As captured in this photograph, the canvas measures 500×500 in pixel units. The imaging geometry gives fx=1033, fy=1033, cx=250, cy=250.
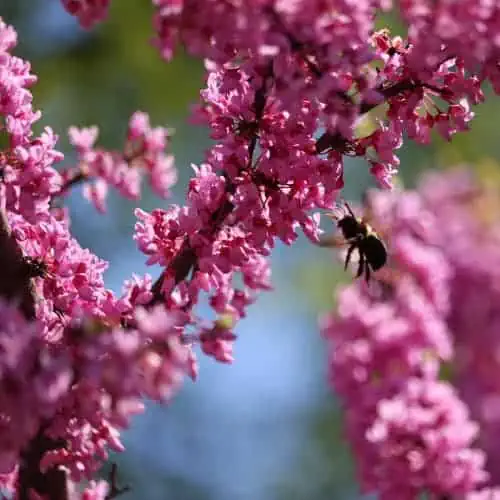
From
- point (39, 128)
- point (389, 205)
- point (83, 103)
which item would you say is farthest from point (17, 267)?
point (83, 103)

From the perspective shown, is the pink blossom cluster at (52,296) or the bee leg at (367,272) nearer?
the pink blossom cluster at (52,296)

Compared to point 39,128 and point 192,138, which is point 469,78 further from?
point 192,138

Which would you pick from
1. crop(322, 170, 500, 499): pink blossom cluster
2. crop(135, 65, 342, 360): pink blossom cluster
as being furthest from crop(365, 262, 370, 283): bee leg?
crop(135, 65, 342, 360): pink blossom cluster

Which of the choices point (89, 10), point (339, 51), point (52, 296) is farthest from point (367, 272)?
point (89, 10)

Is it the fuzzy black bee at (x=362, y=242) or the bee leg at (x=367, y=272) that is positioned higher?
the fuzzy black bee at (x=362, y=242)

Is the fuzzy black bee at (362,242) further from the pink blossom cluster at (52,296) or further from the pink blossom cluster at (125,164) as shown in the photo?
the pink blossom cluster at (52,296)

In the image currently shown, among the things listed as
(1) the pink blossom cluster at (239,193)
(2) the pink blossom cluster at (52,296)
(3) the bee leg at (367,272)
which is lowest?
(2) the pink blossom cluster at (52,296)

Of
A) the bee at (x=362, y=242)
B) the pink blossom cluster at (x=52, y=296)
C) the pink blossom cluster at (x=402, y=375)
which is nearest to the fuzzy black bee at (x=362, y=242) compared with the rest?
the bee at (x=362, y=242)
